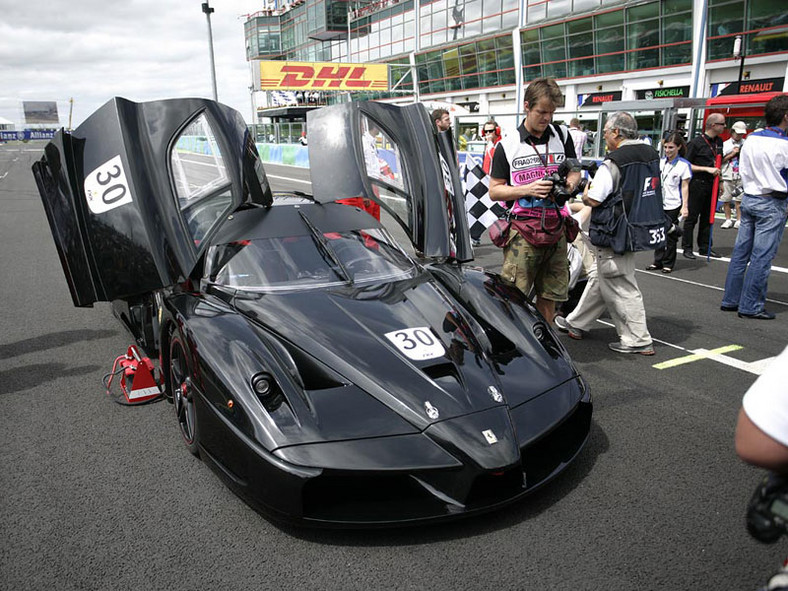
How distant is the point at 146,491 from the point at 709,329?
4.71 metres

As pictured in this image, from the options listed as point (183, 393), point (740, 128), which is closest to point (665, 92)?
point (740, 128)

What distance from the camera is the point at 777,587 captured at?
3.66 ft

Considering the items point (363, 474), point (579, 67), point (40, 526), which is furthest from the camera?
point (579, 67)

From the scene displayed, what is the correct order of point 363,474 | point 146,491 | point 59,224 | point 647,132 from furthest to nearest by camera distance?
point 647,132
point 59,224
point 146,491
point 363,474

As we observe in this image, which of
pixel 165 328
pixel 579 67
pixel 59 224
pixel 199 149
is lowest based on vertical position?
pixel 165 328

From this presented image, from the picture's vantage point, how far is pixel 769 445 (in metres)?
1.11

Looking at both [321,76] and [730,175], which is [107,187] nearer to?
[730,175]

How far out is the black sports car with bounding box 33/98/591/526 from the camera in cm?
245

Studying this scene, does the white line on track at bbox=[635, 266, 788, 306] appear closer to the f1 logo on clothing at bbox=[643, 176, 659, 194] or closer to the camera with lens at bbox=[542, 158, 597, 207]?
the f1 logo on clothing at bbox=[643, 176, 659, 194]

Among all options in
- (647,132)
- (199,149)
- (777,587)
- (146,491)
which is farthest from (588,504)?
(647,132)

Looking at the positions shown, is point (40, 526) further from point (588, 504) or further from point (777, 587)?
point (777, 587)

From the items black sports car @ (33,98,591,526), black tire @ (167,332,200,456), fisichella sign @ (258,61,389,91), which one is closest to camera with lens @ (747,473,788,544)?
black sports car @ (33,98,591,526)

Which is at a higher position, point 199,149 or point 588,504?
point 199,149

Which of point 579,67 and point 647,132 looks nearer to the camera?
point 647,132
